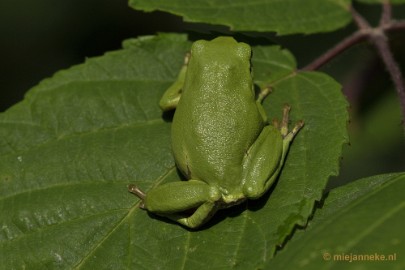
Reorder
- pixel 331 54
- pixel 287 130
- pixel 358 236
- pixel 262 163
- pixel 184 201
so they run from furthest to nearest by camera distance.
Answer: pixel 331 54 < pixel 287 130 < pixel 262 163 < pixel 184 201 < pixel 358 236

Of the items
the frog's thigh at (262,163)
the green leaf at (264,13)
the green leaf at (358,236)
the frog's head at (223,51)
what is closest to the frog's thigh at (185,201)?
the frog's thigh at (262,163)

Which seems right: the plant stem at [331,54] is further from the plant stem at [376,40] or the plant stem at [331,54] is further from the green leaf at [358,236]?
the green leaf at [358,236]

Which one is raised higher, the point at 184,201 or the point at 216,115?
the point at 216,115

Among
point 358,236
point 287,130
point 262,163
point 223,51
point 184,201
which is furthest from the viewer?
point 223,51

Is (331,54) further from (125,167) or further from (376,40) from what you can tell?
(125,167)

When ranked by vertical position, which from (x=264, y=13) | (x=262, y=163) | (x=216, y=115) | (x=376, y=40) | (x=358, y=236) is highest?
(x=264, y=13)

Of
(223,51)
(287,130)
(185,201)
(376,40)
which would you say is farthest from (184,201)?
(376,40)

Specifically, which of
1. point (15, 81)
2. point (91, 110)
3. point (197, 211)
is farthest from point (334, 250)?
point (15, 81)
